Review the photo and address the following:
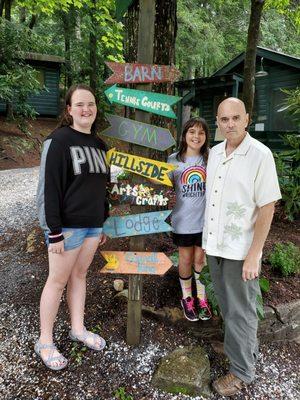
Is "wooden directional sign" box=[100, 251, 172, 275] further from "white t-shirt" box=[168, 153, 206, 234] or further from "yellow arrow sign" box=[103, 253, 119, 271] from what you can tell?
"white t-shirt" box=[168, 153, 206, 234]

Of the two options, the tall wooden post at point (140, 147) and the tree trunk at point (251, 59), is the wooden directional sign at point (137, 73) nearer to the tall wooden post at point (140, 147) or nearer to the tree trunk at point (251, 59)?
the tall wooden post at point (140, 147)

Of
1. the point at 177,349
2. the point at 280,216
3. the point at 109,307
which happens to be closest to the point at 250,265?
the point at 177,349

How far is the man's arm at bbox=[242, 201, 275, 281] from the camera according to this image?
215 cm

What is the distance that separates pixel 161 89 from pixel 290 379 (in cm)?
286

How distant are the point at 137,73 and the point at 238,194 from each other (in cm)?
112

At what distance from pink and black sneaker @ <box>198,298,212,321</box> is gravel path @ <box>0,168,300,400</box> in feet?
0.68

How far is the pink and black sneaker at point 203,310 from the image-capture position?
3.07 metres

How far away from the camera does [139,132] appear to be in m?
2.58

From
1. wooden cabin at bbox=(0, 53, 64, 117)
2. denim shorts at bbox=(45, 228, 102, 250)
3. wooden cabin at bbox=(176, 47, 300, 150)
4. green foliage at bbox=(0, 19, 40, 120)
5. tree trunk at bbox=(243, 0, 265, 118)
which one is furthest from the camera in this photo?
wooden cabin at bbox=(0, 53, 64, 117)

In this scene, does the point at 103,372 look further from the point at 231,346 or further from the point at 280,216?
the point at 280,216

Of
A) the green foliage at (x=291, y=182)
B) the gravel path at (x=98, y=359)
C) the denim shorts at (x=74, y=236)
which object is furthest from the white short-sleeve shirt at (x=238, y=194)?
the green foliage at (x=291, y=182)

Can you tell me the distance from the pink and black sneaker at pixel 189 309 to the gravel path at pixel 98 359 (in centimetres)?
17

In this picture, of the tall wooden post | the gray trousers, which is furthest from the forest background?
the gray trousers

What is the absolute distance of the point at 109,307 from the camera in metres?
3.28
